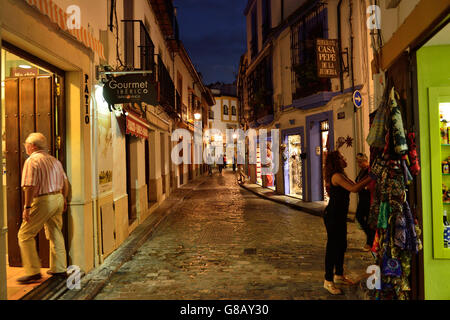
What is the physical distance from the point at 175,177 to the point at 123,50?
10.9 m

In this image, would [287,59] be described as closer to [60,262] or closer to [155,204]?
[155,204]

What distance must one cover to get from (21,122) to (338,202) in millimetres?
4725

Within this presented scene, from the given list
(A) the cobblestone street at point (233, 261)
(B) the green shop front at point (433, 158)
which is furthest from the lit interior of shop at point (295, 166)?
(B) the green shop front at point (433, 158)

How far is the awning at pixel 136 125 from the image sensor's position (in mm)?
7767

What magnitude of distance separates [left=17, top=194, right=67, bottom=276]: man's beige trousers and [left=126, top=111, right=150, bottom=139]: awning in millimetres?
3278

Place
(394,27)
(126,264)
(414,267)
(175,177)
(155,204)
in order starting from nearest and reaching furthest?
(414,267) < (394,27) < (126,264) < (155,204) < (175,177)

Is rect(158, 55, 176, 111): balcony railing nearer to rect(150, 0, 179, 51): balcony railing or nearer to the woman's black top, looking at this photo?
rect(150, 0, 179, 51): balcony railing

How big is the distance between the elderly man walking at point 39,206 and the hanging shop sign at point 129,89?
72.2 inches

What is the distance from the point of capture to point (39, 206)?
14.6 feet

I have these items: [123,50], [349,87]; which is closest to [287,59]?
[349,87]

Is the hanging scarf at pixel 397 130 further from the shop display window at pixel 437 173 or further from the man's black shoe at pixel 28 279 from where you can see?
the man's black shoe at pixel 28 279

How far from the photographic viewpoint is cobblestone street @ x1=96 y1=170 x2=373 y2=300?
15.0 feet

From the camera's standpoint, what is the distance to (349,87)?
1031 centimetres

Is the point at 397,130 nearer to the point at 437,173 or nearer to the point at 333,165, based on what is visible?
the point at 437,173
